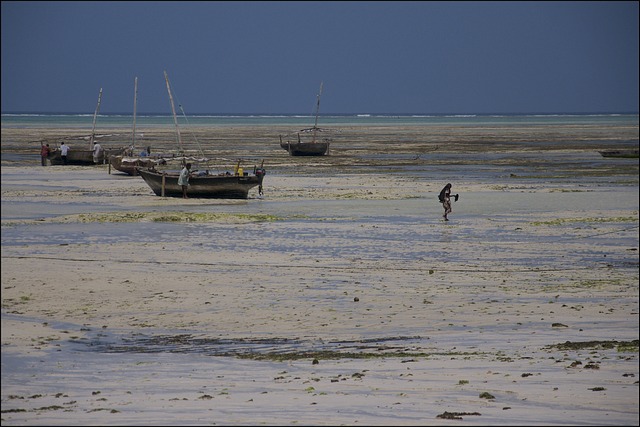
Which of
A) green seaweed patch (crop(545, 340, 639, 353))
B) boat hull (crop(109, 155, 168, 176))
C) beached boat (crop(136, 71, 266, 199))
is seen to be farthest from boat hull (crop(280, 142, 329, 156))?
green seaweed patch (crop(545, 340, 639, 353))

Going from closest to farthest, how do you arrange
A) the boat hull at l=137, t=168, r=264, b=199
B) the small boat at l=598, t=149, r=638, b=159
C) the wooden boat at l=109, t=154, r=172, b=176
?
1. the boat hull at l=137, t=168, r=264, b=199
2. the wooden boat at l=109, t=154, r=172, b=176
3. the small boat at l=598, t=149, r=638, b=159

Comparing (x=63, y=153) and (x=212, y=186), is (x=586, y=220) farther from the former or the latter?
(x=63, y=153)

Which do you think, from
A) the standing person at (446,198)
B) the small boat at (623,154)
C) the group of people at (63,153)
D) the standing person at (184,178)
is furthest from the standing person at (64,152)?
the standing person at (446,198)

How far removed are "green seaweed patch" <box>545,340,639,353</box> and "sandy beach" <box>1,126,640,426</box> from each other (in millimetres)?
22

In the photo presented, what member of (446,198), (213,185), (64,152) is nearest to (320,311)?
(446,198)

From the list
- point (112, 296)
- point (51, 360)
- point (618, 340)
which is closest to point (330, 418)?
point (51, 360)

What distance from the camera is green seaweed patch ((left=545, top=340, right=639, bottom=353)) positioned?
11070 millimetres

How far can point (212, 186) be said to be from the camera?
32812 millimetres

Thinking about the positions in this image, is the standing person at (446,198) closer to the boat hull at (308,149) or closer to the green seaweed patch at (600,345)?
the green seaweed patch at (600,345)

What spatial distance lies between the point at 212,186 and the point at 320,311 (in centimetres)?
1917

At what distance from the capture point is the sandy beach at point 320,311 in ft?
28.7

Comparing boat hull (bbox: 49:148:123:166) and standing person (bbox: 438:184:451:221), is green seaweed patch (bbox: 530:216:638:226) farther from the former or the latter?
boat hull (bbox: 49:148:123:166)

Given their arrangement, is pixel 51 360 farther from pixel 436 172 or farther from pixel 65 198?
pixel 436 172

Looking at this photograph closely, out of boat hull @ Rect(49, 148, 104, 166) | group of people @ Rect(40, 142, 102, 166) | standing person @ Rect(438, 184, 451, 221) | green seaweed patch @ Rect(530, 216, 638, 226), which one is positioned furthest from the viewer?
boat hull @ Rect(49, 148, 104, 166)
